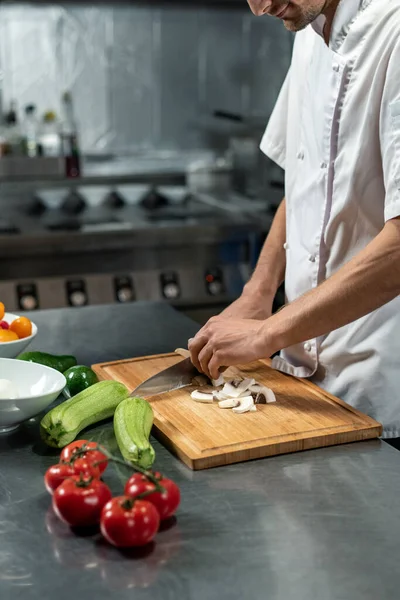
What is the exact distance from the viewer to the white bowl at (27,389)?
136 centimetres

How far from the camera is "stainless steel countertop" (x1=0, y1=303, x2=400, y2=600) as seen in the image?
1.01 metres

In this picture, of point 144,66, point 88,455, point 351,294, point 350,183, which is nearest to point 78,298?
point 144,66

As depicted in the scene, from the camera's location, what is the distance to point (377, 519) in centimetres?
116

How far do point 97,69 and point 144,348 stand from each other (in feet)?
7.29

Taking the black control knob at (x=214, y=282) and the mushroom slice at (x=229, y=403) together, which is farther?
the black control knob at (x=214, y=282)

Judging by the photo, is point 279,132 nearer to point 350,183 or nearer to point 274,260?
point 274,260

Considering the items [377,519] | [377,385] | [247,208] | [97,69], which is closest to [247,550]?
[377,519]

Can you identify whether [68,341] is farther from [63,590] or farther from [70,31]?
[70,31]

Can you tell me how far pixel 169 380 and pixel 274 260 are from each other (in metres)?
0.48

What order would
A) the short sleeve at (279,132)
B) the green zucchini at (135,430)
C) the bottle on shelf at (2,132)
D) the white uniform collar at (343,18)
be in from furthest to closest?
the bottle on shelf at (2,132)
the short sleeve at (279,132)
the white uniform collar at (343,18)
the green zucchini at (135,430)

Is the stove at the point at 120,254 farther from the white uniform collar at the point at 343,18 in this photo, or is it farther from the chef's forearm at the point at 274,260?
the white uniform collar at the point at 343,18

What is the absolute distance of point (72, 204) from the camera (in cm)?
354

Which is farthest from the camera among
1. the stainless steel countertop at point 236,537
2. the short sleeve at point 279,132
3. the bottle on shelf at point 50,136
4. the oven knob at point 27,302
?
the bottle on shelf at point 50,136

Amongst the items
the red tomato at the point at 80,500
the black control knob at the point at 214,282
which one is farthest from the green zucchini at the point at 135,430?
the black control knob at the point at 214,282
